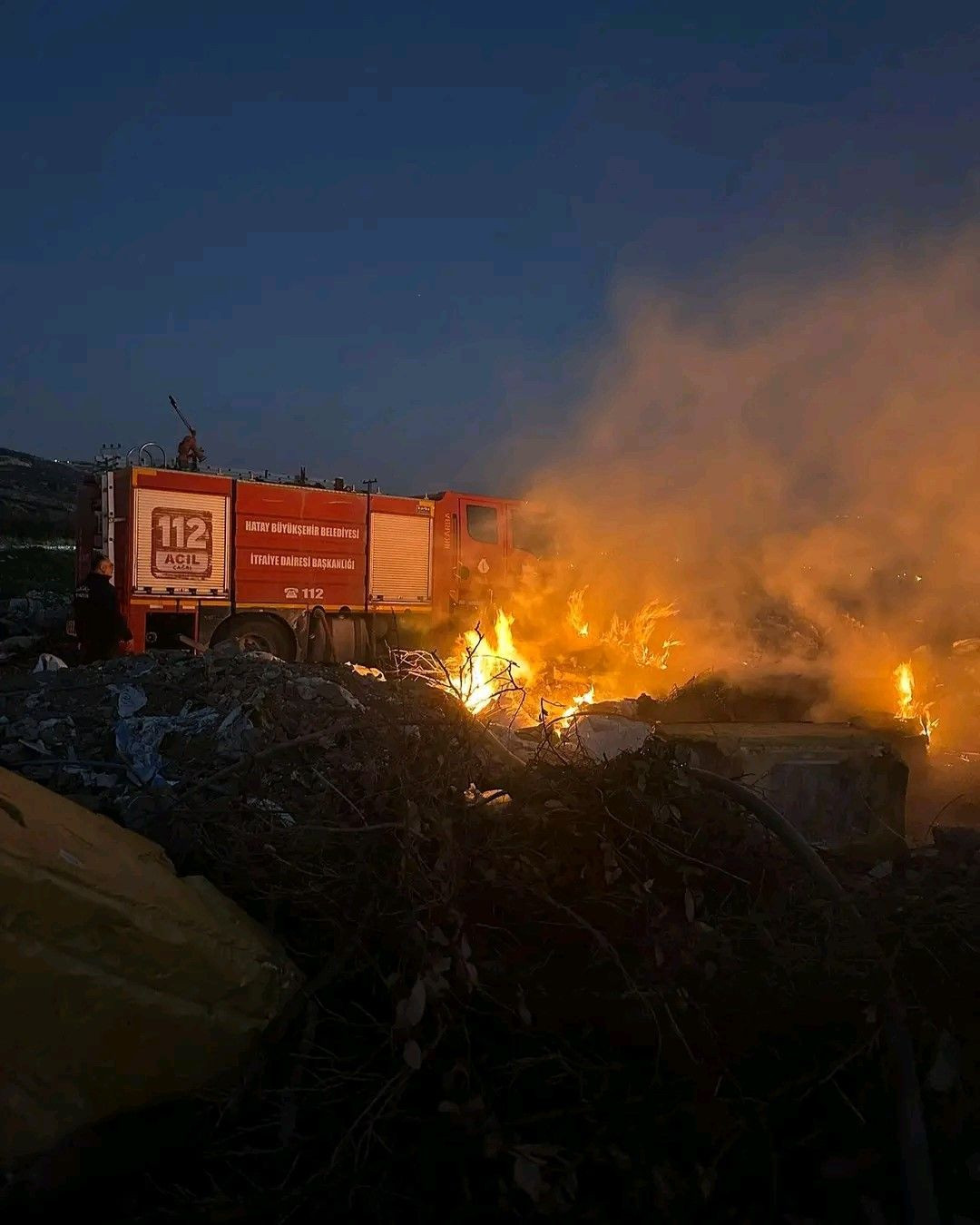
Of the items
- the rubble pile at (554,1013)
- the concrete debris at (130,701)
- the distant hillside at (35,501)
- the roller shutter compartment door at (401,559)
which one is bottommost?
the rubble pile at (554,1013)

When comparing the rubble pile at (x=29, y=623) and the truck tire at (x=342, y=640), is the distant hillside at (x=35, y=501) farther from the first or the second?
the truck tire at (x=342, y=640)

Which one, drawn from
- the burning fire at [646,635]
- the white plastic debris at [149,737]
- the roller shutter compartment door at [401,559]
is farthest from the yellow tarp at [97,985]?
the roller shutter compartment door at [401,559]

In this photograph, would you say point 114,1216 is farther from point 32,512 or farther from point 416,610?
point 32,512

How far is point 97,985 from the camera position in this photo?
209 centimetres

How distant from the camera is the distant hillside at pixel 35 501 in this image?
124ft

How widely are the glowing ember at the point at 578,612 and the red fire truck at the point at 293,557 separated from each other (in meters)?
2.01

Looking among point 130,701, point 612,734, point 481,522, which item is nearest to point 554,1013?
point 130,701

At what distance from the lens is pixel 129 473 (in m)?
11.0

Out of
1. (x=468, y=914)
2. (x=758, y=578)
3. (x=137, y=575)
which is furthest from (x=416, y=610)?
(x=468, y=914)

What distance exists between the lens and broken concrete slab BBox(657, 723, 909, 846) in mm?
5680

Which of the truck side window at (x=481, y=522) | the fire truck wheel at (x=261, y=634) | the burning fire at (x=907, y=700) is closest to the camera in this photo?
the burning fire at (x=907, y=700)

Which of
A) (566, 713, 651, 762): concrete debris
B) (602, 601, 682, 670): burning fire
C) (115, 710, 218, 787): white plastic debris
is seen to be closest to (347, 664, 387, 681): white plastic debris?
(115, 710, 218, 787): white plastic debris

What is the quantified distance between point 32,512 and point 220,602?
112ft

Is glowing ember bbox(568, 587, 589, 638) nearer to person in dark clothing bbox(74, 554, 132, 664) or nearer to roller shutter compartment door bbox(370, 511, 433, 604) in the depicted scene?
roller shutter compartment door bbox(370, 511, 433, 604)
